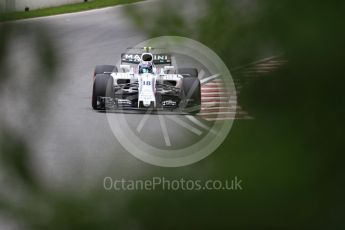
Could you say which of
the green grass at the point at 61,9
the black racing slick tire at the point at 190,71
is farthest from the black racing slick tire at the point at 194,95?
the green grass at the point at 61,9

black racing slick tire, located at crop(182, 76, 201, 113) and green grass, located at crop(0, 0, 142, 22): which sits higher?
green grass, located at crop(0, 0, 142, 22)

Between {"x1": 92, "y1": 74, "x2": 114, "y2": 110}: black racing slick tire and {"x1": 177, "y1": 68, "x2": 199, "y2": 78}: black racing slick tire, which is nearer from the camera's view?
{"x1": 177, "y1": 68, "x2": 199, "y2": 78}: black racing slick tire

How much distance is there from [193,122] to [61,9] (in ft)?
0.51

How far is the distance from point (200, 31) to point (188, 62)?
0.12 ft

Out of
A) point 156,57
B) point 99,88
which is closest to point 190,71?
point 156,57

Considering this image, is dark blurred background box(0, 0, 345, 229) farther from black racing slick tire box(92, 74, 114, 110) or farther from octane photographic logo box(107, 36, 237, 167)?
black racing slick tire box(92, 74, 114, 110)

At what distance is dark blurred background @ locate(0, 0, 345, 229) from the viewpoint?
0.48 meters

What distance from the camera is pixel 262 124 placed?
19.4 inches

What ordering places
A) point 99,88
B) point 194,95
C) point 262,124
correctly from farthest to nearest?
point 99,88, point 194,95, point 262,124

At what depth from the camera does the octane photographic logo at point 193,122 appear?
0.49 m

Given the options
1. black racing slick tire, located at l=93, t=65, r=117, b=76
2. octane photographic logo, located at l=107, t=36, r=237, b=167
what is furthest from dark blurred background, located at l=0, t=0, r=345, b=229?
black racing slick tire, located at l=93, t=65, r=117, b=76

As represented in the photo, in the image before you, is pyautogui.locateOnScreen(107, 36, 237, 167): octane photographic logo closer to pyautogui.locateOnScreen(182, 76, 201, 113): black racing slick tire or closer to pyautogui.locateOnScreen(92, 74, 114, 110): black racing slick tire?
pyautogui.locateOnScreen(182, 76, 201, 113): black racing slick tire

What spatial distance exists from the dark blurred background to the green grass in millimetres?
12

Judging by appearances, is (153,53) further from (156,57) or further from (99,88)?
(99,88)
